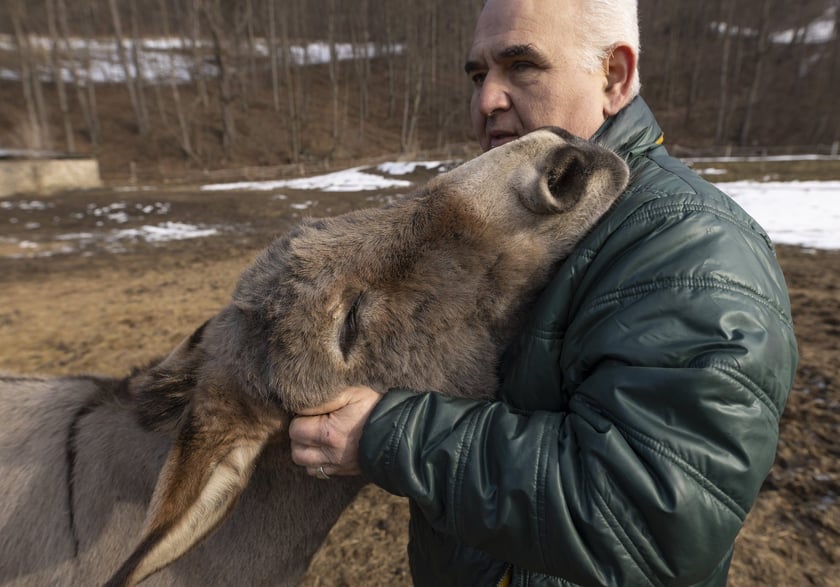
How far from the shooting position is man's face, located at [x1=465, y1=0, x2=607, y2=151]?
1.81 meters

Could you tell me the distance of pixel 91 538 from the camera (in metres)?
2.01

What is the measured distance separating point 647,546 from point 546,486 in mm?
259

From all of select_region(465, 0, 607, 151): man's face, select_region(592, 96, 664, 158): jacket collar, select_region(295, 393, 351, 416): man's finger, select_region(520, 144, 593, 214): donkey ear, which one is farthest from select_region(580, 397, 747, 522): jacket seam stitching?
select_region(465, 0, 607, 151): man's face

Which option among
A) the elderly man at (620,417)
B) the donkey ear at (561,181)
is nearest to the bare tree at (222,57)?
the donkey ear at (561,181)

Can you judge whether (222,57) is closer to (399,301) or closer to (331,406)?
(399,301)

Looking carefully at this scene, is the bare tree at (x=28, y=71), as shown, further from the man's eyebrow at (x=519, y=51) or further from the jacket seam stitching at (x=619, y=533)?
the jacket seam stitching at (x=619, y=533)

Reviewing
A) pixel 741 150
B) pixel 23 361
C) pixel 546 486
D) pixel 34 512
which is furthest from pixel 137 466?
pixel 741 150

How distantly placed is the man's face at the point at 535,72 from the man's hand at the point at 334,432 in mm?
1218

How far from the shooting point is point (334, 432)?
162cm

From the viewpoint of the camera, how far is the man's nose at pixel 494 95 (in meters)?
1.97

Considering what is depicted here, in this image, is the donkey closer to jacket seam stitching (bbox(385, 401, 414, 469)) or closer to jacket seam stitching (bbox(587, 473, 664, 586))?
jacket seam stitching (bbox(385, 401, 414, 469))

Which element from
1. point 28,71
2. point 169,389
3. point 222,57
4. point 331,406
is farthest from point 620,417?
point 28,71

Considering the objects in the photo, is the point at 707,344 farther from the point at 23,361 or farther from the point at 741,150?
the point at 741,150

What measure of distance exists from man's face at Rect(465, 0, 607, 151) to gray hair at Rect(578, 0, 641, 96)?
0.03 m
